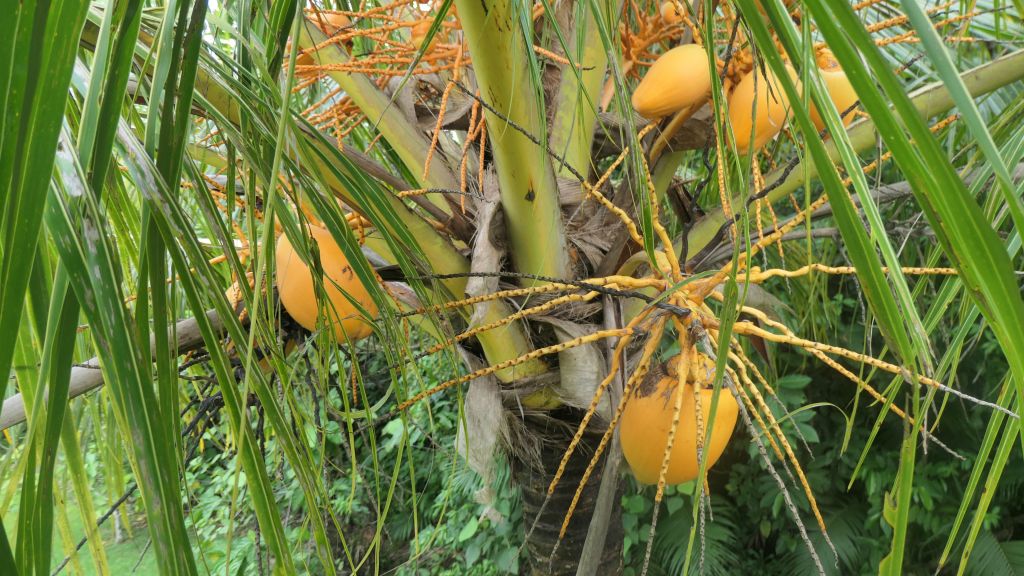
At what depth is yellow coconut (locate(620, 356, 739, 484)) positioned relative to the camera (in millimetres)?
618

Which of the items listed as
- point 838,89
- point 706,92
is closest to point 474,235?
point 706,92

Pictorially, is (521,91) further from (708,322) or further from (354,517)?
(354,517)

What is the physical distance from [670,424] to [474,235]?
312 millimetres

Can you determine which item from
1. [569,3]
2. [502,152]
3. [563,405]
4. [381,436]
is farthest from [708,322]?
[381,436]

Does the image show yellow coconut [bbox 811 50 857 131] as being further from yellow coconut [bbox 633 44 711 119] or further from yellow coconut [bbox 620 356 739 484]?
yellow coconut [bbox 620 356 739 484]

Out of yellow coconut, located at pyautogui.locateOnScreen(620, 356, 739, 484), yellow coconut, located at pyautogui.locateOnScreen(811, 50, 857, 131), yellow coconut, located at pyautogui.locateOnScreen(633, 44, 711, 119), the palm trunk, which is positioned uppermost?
yellow coconut, located at pyautogui.locateOnScreen(633, 44, 711, 119)

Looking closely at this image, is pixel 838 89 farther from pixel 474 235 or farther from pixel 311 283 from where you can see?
pixel 311 283

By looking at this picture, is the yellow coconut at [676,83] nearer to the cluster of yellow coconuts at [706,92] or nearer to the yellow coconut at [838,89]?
the cluster of yellow coconuts at [706,92]

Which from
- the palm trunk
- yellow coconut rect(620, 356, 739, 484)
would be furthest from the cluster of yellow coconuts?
the palm trunk

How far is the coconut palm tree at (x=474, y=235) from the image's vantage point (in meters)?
0.20

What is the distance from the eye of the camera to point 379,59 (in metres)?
0.78

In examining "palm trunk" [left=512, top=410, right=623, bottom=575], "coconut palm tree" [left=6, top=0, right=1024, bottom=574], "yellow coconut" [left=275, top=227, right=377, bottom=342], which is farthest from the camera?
"palm trunk" [left=512, top=410, right=623, bottom=575]

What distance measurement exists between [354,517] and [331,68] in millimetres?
1799

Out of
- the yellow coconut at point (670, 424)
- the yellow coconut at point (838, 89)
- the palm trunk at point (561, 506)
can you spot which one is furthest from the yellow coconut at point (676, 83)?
the palm trunk at point (561, 506)
